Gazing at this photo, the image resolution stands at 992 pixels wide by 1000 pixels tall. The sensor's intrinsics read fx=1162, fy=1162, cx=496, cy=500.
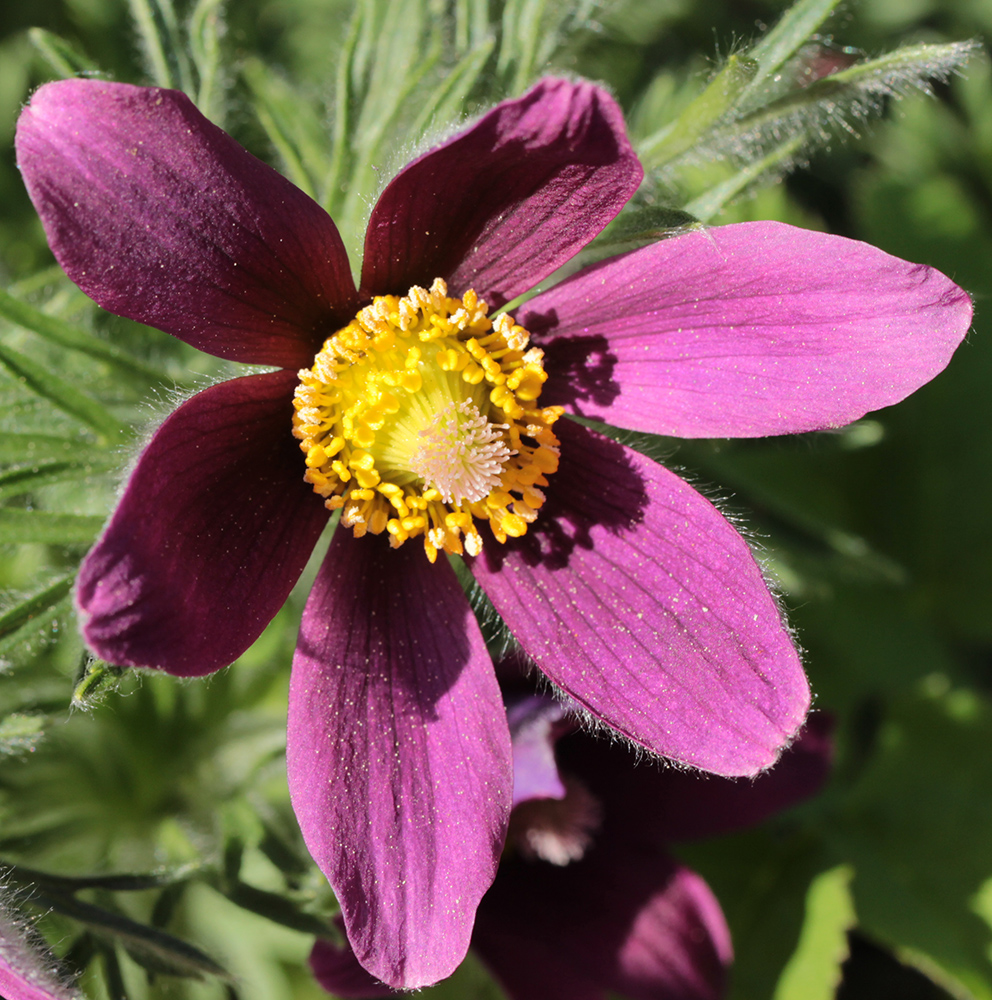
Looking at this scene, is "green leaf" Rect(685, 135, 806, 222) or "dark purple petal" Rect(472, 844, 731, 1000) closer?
"green leaf" Rect(685, 135, 806, 222)

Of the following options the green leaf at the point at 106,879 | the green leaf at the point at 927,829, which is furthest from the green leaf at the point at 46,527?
the green leaf at the point at 927,829

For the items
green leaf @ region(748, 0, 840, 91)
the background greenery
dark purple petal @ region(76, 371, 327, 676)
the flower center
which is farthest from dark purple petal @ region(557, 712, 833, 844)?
green leaf @ region(748, 0, 840, 91)

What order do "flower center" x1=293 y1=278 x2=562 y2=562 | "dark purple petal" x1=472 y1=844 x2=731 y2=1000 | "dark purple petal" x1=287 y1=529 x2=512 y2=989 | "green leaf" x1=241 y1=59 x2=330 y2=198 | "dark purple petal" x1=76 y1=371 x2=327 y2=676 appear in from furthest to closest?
"dark purple petal" x1=472 y1=844 x2=731 y2=1000 → "green leaf" x1=241 y1=59 x2=330 y2=198 → "flower center" x1=293 y1=278 x2=562 y2=562 → "dark purple petal" x1=287 y1=529 x2=512 y2=989 → "dark purple petal" x1=76 y1=371 x2=327 y2=676

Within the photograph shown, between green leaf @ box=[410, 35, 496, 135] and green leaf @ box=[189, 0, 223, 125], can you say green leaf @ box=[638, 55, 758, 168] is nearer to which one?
green leaf @ box=[410, 35, 496, 135]

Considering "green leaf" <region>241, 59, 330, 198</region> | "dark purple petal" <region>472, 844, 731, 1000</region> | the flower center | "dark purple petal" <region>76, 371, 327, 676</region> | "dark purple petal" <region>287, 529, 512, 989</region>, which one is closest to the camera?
"dark purple petal" <region>76, 371, 327, 676</region>

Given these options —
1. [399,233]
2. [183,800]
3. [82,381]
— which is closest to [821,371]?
[399,233]

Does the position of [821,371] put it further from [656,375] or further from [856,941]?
[856,941]

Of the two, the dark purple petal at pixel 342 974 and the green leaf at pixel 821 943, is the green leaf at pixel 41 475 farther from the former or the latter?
the green leaf at pixel 821 943
